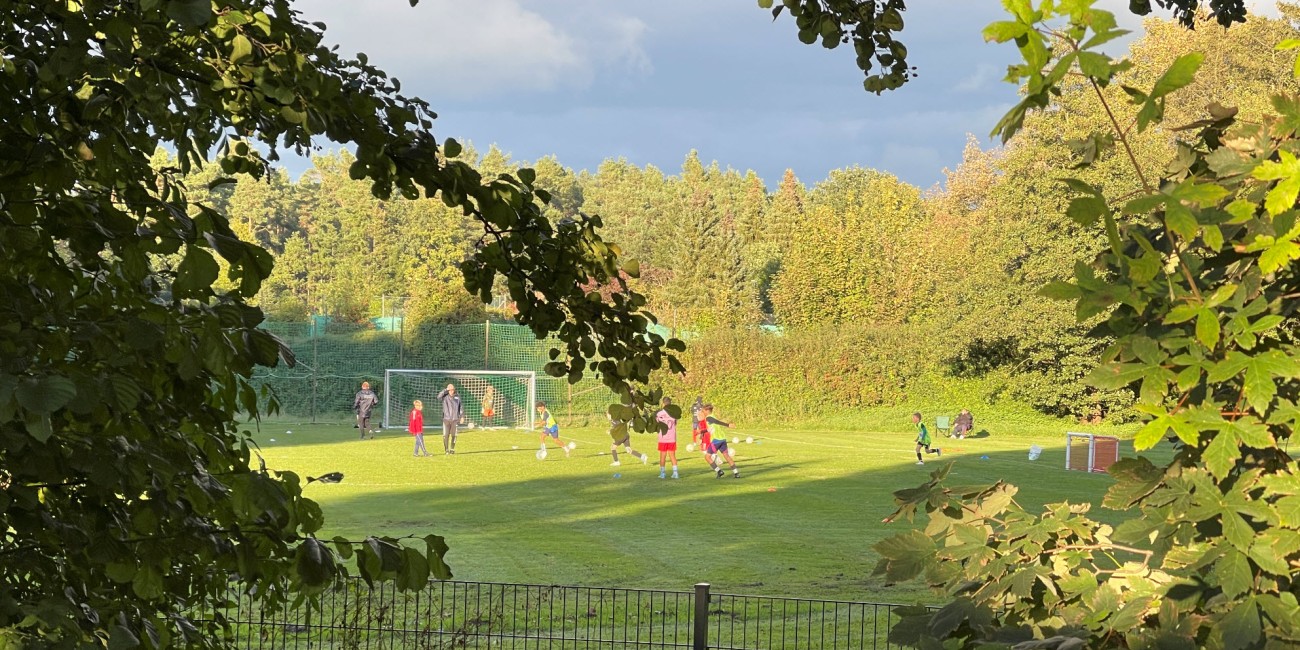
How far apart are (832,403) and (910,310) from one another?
14.8 m

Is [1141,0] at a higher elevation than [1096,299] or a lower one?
higher

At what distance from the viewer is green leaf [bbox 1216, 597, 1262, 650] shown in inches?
52.1

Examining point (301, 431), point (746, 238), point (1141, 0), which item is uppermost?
point (746, 238)

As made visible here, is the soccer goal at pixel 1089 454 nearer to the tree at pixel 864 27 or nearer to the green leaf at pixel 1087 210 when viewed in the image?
the tree at pixel 864 27

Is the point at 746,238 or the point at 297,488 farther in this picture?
the point at 746,238

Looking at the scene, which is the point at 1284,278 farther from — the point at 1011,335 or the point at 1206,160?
the point at 1011,335

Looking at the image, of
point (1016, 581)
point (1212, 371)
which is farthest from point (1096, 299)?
point (1016, 581)

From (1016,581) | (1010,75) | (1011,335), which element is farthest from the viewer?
(1011,335)

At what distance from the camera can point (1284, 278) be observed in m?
1.48

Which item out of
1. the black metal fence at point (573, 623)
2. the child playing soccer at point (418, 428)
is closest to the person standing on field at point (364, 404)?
the child playing soccer at point (418, 428)

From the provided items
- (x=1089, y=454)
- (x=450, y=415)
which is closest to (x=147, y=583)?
(x=1089, y=454)

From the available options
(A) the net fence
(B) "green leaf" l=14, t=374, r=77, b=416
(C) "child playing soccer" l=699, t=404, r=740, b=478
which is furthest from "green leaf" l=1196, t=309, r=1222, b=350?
(A) the net fence

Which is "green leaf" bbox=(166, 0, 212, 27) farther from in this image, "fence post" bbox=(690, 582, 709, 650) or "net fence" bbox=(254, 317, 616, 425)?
"net fence" bbox=(254, 317, 616, 425)

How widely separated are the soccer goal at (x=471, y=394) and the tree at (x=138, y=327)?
33.6 meters
